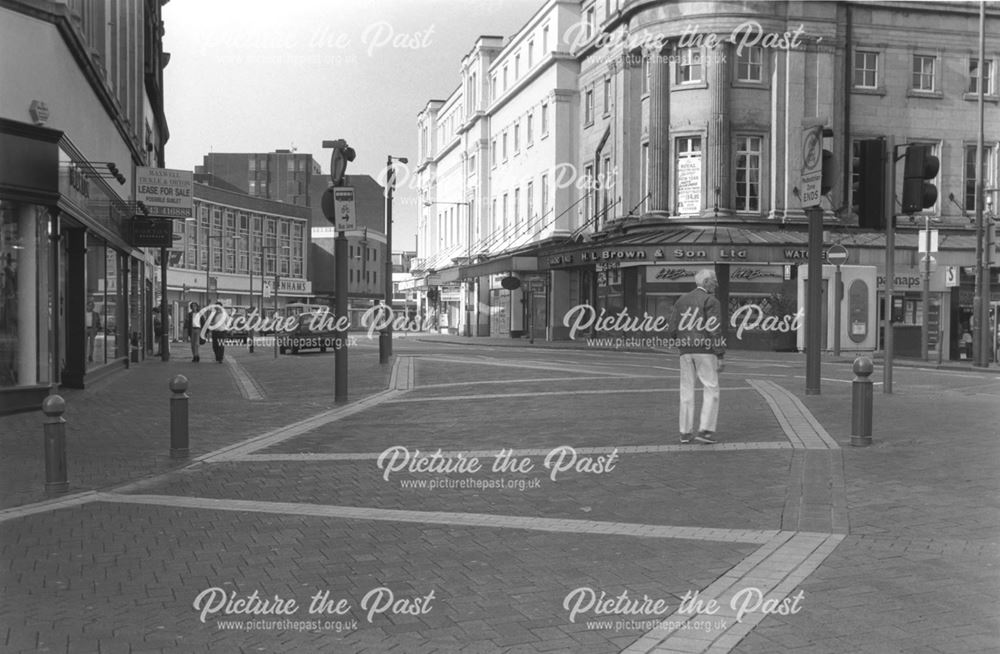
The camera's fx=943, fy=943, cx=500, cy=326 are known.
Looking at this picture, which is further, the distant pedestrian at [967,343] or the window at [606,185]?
the window at [606,185]

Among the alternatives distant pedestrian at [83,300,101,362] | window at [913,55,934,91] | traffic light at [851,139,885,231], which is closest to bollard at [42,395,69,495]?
traffic light at [851,139,885,231]

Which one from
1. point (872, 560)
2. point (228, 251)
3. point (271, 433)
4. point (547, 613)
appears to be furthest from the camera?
point (228, 251)

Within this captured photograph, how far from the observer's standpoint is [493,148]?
197ft

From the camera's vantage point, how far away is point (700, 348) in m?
9.34

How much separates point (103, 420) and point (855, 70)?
32445 mm

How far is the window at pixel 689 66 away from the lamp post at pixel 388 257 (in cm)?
1140

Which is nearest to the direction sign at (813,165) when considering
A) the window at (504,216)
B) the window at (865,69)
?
the window at (865,69)

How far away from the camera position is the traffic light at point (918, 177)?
40.0ft

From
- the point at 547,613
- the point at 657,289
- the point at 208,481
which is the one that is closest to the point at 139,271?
the point at 657,289

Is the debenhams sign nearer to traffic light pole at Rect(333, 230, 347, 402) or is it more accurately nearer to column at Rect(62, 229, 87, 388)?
traffic light pole at Rect(333, 230, 347, 402)

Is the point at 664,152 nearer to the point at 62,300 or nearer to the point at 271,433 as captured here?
the point at 62,300

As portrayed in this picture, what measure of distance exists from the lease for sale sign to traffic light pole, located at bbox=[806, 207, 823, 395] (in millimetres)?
16835

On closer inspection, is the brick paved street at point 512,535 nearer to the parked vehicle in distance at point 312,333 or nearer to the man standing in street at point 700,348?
the man standing in street at point 700,348

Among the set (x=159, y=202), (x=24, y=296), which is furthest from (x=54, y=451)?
(x=159, y=202)
